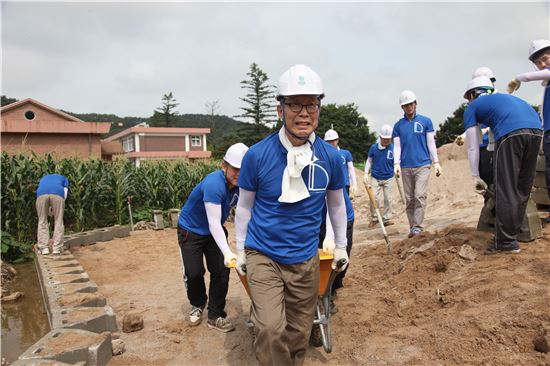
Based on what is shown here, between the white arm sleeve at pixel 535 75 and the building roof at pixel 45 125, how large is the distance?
28032 millimetres

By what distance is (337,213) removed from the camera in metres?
2.71

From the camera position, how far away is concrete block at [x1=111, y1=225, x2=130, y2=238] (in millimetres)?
9531

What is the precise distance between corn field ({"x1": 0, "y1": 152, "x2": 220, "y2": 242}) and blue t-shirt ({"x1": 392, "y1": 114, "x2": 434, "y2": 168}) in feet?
24.6

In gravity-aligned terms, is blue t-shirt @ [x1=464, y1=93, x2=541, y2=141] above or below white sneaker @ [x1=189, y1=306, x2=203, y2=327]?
above

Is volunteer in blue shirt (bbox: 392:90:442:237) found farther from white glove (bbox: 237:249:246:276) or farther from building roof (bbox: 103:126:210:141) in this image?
building roof (bbox: 103:126:210:141)

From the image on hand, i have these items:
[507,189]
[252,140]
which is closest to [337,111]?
[252,140]

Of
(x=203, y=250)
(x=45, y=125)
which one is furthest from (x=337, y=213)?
(x=45, y=125)

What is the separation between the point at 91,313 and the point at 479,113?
4.08 m

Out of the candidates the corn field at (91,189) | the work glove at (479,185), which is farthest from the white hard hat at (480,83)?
the corn field at (91,189)

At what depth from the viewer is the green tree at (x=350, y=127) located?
158 ft

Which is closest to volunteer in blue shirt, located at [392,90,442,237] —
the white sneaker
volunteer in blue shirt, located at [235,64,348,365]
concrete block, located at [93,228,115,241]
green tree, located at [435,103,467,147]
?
the white sneaker

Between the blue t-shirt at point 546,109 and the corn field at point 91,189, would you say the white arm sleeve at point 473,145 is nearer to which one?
the blue t-shirt at point 546,109

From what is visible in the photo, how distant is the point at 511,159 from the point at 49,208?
7.46 metres

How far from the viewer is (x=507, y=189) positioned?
354cm
